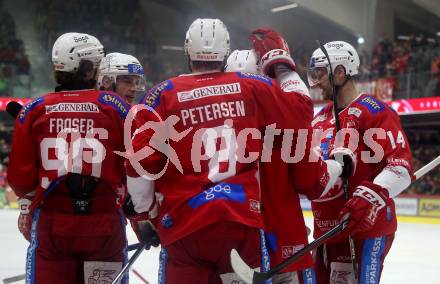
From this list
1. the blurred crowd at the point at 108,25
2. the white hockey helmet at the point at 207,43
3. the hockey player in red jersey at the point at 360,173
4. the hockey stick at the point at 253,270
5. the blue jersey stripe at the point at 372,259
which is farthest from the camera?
the blurred crowd at the point at 108,25

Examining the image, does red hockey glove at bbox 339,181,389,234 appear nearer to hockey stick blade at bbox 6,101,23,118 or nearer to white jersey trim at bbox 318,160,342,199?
white jersey trim at bbox 318,160,342,199

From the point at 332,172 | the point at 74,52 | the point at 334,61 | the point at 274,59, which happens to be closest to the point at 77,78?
the point at 74,52

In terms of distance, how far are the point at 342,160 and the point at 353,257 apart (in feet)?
1.40

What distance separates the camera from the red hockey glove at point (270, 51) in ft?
7.50

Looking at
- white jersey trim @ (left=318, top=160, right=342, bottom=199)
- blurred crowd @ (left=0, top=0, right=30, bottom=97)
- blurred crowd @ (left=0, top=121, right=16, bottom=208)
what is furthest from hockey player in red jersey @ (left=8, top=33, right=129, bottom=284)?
blurred crowd @ (left=0, top=0, right=30, bottom=97)

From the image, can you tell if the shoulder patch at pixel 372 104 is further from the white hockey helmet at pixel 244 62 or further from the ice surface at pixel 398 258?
the ice surface at pixel 398 258

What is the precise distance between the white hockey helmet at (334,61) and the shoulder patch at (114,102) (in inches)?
36.6

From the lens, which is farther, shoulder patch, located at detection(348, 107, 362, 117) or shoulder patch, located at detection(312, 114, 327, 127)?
shoulder patch, located at detection(312, 114, 327, 127)

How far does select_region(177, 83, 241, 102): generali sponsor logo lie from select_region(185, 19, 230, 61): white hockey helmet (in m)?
0.12

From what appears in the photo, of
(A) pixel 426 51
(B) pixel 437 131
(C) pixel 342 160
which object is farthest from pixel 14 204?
(C) pixel 342 160

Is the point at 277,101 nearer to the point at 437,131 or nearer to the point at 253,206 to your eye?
the point at 253,206

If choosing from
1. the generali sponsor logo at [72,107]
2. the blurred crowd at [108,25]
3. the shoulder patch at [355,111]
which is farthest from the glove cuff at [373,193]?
the blurred crowd at [108,25]

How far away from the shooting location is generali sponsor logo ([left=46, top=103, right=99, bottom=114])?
2.48 meters

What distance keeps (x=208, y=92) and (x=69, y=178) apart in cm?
79
